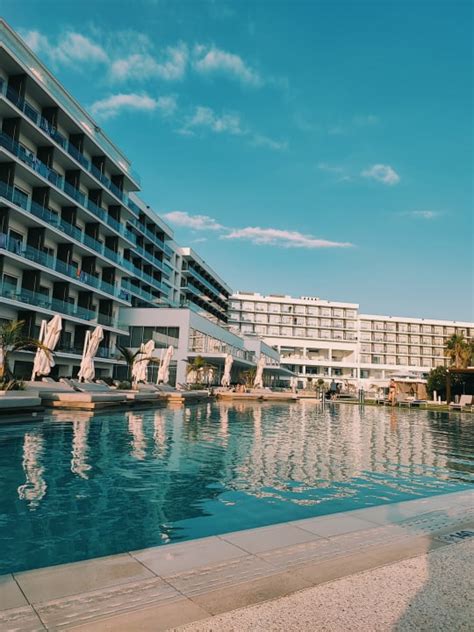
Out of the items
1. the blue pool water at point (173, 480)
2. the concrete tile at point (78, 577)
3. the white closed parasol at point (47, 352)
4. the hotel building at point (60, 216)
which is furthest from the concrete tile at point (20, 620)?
the hotel building at point (60, 216)

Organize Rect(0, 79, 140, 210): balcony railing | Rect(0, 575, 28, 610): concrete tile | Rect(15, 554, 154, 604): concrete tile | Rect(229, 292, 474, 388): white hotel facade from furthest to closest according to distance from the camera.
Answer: Rect(229, 292, 474, 388): white hotel facade → Rect(0, 79, 140, 210): balcony railing → Rect(15, 554, 154, 604): concrete tile → Rect(0, 575, 28, 610): concrete tile

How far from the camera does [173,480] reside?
26.3ft

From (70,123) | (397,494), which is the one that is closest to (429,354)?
(70,123)

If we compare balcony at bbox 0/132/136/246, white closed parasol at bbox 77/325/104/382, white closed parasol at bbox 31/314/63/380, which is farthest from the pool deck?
balcony at bbox 0/132/136/246

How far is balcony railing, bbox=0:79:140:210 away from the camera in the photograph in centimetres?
3229

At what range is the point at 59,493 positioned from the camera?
6793mm

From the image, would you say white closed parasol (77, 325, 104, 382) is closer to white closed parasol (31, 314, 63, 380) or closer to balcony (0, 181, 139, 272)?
white closed parasol (31, 314, 63, 380)

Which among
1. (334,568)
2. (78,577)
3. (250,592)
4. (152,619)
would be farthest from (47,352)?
(152,619)

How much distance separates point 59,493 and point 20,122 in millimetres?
33397

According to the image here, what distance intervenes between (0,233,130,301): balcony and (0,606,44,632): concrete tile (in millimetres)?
31844

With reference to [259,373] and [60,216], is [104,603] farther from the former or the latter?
[259,373]

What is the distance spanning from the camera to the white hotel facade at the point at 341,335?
113812 mm

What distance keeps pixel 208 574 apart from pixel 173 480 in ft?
14.1

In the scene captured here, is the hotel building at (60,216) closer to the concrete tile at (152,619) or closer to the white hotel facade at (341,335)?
the concrete tile at (152,619)
